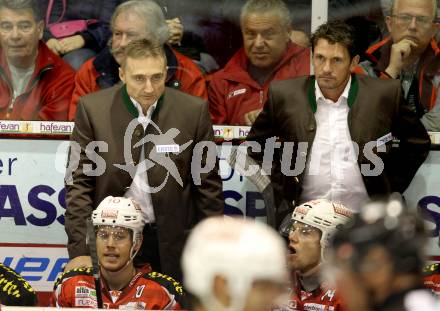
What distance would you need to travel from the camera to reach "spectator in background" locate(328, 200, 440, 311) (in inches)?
124

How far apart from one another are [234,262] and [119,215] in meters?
2.67

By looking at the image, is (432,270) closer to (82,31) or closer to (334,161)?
(334,161)

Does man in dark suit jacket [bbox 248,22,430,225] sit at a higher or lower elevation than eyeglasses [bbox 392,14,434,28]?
lower

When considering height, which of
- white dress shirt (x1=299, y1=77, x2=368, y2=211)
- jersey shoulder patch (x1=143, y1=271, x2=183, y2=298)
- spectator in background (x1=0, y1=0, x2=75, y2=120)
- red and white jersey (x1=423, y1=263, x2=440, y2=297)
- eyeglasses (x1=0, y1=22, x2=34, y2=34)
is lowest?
red and white jersey (x1=423, y1=263, x2=440, y2=297)

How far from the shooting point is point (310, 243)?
5.89 metres

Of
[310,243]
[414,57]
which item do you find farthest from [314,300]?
[414,57]

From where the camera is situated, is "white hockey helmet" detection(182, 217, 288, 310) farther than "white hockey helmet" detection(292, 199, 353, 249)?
No

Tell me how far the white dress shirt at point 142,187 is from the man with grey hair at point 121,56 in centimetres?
77

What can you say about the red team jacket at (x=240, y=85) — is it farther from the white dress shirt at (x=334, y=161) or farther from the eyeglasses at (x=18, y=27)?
the eyeglasses at (x=18, y=27)

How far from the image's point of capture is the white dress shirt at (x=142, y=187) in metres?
6.13

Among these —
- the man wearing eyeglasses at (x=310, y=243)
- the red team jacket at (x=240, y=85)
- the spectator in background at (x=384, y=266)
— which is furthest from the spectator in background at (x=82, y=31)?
the spectator in background at (x=384, y=266)

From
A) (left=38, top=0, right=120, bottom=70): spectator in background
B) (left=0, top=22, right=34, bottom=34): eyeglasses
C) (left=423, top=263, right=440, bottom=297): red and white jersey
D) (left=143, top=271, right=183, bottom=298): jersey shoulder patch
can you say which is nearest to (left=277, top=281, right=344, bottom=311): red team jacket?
(left=143, top=271, right=183, bottom=298): jersey shoulder patch

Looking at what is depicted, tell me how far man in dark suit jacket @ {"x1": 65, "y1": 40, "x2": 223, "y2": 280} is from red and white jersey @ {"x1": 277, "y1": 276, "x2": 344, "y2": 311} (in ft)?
2.22

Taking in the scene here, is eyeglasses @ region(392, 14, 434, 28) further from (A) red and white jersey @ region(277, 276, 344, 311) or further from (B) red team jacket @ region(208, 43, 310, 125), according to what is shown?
(A) red and white jersey @ region(277, 276, 344, 311)
